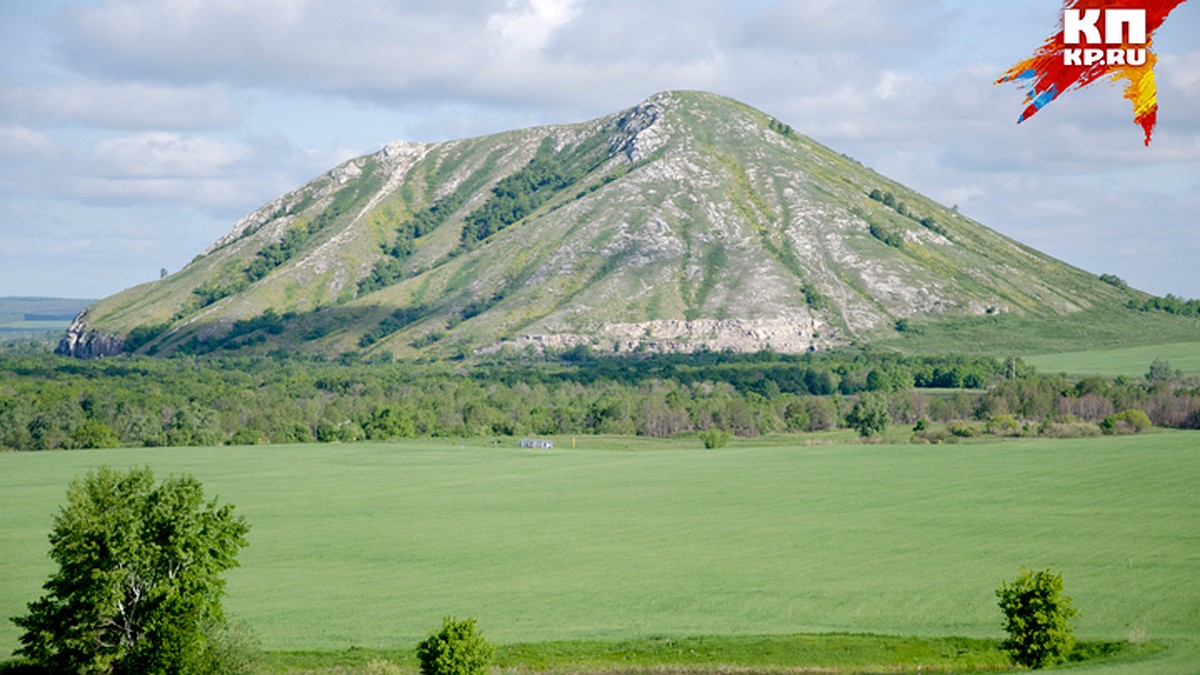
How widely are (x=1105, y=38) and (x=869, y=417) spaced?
10984 cm

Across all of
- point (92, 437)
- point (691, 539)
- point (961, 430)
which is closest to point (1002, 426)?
point (961, 430)

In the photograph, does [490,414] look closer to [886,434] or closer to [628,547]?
[886,434]

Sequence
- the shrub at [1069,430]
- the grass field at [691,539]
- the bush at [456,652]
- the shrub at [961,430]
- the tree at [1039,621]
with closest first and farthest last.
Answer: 1. the bush at [456,652]
2. the tree at [1039,621]
3. the grass field at [691,539]
4. the shrub at [1069,430]
5. the shrub at [961,430]

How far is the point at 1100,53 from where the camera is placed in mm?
65000

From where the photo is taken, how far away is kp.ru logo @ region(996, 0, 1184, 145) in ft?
206

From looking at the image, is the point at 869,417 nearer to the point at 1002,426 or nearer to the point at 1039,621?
the point at 1002,426

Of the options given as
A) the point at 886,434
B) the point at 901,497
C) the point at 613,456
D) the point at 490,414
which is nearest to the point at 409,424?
the point at 490,414

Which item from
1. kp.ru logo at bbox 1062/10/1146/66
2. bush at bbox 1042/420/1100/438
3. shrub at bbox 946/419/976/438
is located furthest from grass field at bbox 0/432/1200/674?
kp.ru logo at bbox 1062/10/1146/66

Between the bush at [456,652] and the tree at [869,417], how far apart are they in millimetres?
123685

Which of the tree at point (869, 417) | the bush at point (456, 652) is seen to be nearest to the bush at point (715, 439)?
the tree at point (869, 417)

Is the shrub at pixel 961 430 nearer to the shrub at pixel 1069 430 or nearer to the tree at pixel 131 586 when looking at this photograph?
the shrub at pixel 1069 430

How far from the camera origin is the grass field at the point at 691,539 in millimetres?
63062

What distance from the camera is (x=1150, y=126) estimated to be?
59.0 meters

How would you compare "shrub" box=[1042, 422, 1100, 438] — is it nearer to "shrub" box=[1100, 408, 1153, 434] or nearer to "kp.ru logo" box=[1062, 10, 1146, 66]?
"shrub" box=[1100, 408, 1153, 434]
